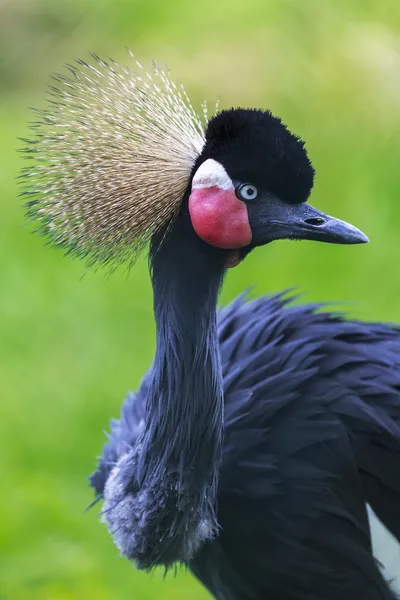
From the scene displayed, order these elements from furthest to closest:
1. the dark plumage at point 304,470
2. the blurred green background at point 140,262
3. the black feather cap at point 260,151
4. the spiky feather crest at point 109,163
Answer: the blurred green background at point 140,262
the dark plumage at point 304,470
the spiky feather crest at point 109,163
the black feather cap at point 260,151

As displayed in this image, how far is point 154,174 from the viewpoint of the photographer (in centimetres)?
171

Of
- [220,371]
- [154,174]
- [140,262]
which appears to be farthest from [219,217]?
[140,262]

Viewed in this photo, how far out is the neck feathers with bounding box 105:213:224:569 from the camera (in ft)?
5.45

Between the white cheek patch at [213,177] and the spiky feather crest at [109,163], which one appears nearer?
the white cheek patch at [213,177]

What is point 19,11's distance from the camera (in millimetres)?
4820

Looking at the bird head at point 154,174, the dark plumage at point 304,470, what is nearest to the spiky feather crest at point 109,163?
the bird head at point 154,174

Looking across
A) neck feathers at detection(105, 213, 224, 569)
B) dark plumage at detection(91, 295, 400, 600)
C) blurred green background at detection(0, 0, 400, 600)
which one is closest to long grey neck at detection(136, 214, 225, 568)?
neck feathers at detection(105, 213, 224, 569)

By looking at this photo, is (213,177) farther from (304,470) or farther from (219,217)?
(304,470)

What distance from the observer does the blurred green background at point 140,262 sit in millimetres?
2811

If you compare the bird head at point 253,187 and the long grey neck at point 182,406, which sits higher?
the bird head at point 253,187

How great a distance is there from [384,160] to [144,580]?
7.06ft

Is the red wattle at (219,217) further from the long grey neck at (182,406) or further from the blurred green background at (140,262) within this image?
the blurred green background at (140,262)

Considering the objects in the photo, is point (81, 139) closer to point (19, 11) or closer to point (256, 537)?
point (256, 537)

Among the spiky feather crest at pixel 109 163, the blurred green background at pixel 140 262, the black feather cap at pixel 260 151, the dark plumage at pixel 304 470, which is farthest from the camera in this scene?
the blurred green background at pixel 140 262
